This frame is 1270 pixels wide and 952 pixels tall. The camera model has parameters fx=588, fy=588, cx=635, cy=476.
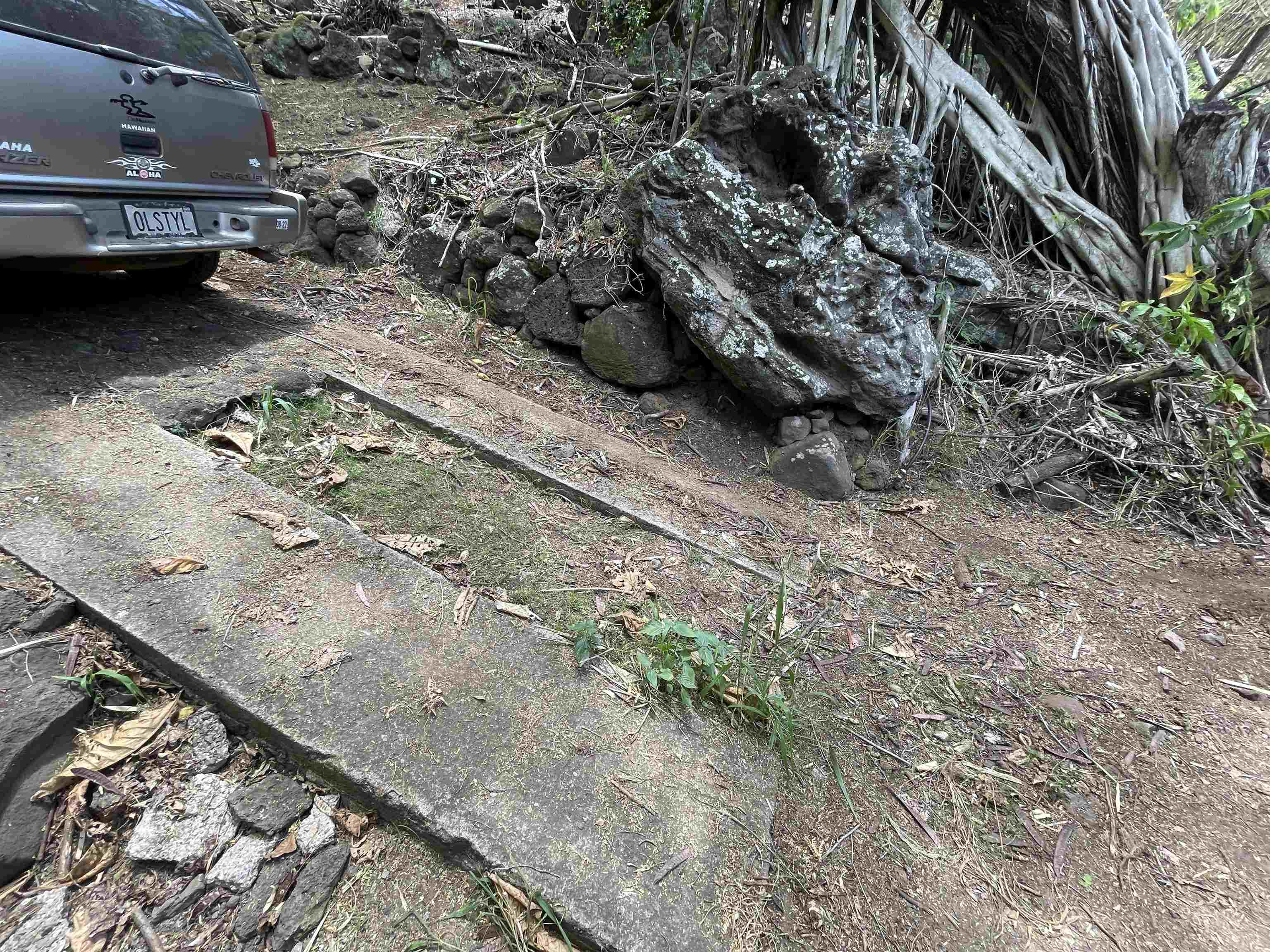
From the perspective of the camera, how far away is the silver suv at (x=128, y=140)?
2174mm

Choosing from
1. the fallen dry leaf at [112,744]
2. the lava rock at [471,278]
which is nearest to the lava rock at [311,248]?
the lava rock at [471,278]

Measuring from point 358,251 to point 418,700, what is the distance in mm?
3902

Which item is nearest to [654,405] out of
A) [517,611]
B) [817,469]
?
[817,469]

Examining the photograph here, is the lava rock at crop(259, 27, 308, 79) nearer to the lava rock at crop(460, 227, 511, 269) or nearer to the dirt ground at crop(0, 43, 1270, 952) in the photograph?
the dirt ground at crop(0, 43, 1270, 952)

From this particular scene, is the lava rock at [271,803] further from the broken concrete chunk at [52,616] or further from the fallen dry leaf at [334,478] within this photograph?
the fallen dry leaf at [334,478]

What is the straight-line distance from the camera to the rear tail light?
3105 millimetres

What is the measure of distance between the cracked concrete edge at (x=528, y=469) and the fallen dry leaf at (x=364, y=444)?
0.81 feet

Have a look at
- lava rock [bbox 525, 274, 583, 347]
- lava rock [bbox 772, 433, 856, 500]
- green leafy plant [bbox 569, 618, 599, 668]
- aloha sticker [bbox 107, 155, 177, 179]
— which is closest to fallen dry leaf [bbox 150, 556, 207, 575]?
green leafy plant [bbox 569, 618, 599, 668]

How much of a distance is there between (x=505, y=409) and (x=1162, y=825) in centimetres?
307

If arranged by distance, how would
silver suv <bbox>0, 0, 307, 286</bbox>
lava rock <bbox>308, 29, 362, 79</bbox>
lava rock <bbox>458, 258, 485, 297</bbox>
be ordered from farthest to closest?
lava rock <bbox>308, 29, 362, 79</bbox>
lava rock <bbox>458, 258, 485, 297</bbox>
silver suv <bbox>0, 0, 307, 286</bbox>

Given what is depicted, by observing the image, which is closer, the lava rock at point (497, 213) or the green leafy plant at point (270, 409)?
the green leafy plant at point (270, 409)

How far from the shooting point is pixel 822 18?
385cm

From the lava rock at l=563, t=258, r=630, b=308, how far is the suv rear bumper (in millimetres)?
1566

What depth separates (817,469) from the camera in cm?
315
